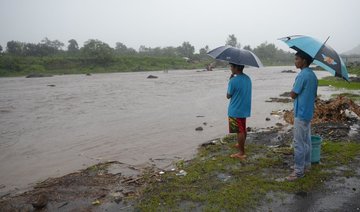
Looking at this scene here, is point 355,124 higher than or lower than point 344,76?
lower

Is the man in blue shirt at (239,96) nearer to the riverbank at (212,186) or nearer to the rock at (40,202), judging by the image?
the riverbank at (212,186)

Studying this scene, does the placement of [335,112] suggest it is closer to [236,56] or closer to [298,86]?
[236,56]

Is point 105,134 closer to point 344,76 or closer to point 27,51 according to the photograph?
point 344,76

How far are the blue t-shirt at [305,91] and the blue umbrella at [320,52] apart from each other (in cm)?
24

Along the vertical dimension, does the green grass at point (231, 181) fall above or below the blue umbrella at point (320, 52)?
below

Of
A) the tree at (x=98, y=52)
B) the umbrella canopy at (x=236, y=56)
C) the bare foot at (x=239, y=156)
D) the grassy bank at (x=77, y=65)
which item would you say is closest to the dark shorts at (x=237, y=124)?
the bare foot at (x=239, y=156)

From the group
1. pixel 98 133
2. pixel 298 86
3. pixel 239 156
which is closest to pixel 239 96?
pixel 298 86

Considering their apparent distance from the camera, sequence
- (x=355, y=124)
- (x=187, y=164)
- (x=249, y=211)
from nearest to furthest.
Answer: (x=249, y=211), (x=187, y=164), (x=355, y=124)

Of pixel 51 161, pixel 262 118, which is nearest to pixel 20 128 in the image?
pixel 51 161

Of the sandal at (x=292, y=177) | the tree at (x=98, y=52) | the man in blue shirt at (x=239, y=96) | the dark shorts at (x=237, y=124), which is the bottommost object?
the sandal at (x=292, y=177)

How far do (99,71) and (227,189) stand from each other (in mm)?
53875

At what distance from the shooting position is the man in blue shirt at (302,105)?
4.96 metres

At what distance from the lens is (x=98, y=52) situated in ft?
197

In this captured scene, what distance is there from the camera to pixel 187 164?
664 cm
